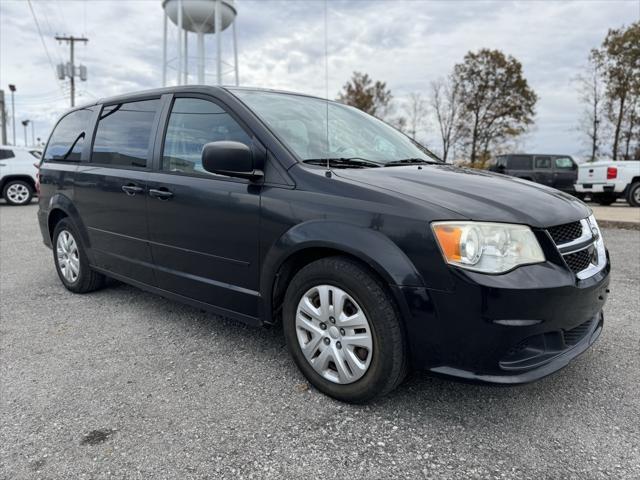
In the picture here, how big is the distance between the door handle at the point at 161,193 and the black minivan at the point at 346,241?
0.05 ft

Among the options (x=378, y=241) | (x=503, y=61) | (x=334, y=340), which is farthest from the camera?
(x=503, y=61)

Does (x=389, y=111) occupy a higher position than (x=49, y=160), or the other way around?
(x=389, y=111)

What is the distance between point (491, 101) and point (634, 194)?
22009 millimetres

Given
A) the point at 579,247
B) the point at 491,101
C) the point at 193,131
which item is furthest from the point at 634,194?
the point at 491,101

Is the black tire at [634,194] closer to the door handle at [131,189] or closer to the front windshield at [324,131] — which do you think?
the front windshield at [324,131]

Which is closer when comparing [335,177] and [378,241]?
[378,241]

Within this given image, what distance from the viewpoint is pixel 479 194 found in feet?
7.63

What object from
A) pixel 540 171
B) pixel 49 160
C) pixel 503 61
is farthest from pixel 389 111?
pixel 49 160

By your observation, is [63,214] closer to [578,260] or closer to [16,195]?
[578,260]

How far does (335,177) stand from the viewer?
2.46 metres

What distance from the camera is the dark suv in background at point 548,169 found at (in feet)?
57.0

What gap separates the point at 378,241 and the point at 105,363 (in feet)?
6.42

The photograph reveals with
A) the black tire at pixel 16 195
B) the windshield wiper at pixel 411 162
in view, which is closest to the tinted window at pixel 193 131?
the windshield wiper at pixel 411 162

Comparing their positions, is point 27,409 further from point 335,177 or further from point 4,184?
point 4,184
